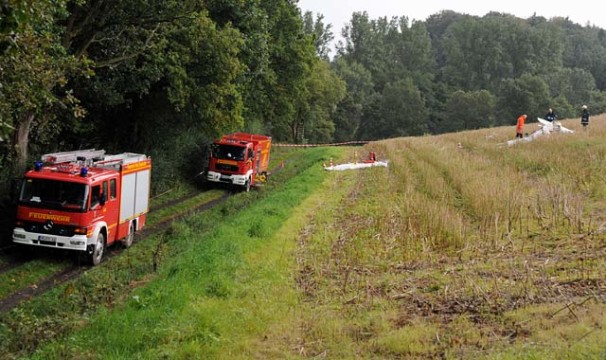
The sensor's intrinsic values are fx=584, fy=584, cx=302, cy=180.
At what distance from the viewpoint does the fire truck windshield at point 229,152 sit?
30125 millimetres

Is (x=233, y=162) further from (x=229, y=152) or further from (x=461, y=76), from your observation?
(x=461, y=76)

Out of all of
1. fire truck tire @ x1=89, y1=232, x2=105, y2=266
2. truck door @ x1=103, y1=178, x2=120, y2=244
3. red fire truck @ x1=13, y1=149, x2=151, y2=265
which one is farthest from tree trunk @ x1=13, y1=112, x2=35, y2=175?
fire truck tire @ x1=89, y1=232, x2=105, y2=266

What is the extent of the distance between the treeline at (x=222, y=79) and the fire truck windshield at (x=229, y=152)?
125cm

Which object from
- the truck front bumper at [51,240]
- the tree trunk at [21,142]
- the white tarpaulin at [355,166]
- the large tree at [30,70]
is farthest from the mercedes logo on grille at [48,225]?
the white tarpaulin at [355,166]

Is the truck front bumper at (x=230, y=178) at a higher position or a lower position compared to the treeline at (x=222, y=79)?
lower

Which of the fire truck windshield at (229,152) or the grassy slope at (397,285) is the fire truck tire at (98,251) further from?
the fire truck windshield at (229,152)

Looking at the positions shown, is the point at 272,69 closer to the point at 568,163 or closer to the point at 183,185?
the point at 183,185

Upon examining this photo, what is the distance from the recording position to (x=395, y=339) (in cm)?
732

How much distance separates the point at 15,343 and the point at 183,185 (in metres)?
20.7

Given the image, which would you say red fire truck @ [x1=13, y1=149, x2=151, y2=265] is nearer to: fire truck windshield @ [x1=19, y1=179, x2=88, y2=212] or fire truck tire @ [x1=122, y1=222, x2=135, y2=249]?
fire truck windshield @ [x1=19, y1=179, x2=88, y2=212]

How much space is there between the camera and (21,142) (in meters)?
18.2

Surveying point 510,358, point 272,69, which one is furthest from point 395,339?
point 272,69

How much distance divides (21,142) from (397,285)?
1379cm

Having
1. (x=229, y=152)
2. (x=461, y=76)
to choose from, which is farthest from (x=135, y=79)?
(x=461, y=76)
